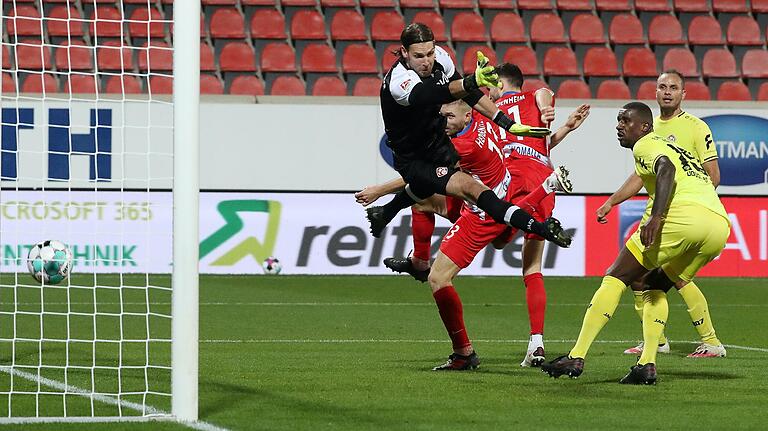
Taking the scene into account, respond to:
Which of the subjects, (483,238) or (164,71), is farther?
(164,71)

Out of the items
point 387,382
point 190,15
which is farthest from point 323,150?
point 190,15

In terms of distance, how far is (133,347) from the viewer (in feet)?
29.5

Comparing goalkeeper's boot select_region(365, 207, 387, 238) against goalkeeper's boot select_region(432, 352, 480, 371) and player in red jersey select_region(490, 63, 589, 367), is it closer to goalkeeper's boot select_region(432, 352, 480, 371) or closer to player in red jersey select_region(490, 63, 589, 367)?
player in red jersey select_region(490, 63, 589, 367)

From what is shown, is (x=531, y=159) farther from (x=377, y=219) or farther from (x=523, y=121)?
(x=377, y=219)

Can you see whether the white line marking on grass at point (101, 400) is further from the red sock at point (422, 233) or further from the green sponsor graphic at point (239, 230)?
the green sponsor graphic at point (239, 230)

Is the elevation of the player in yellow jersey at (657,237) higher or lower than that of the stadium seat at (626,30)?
lower

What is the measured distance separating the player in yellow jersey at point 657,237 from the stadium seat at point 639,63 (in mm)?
15016

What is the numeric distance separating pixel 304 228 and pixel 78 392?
11832 millimetres

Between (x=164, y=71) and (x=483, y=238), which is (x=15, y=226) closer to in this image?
(x=164, y=71)

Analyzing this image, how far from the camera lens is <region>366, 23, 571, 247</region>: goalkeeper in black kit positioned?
6.76 m

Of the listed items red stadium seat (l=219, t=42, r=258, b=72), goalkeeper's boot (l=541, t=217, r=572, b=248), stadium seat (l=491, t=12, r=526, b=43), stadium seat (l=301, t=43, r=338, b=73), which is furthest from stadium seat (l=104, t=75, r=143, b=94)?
goalkeeper's boot (l=541, t=217, r=572, b=248)

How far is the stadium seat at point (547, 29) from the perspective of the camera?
22203 mm

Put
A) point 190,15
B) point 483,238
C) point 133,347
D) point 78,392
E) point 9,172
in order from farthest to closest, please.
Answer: point 9,172 → point 133,347 → point 483,238 → point 78,392 → point 190,15

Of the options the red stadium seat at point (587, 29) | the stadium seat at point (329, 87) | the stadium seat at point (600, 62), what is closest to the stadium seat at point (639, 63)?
the stadium seat at point (600, 62)
